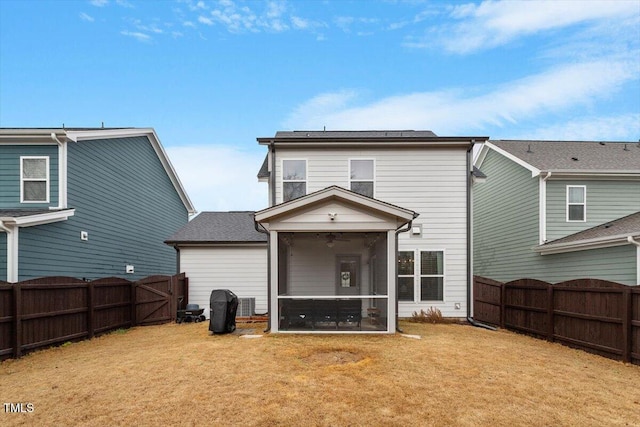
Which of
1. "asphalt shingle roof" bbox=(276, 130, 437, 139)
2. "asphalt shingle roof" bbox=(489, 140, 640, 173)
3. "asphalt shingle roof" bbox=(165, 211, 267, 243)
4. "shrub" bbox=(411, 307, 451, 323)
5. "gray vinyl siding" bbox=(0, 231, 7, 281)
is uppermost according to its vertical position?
"asphalt shingle roof" bbox=(276, 130, 437, 139)

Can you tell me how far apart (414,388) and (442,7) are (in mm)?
14002

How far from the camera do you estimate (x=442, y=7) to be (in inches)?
608

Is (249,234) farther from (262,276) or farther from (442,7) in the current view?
(442,7)

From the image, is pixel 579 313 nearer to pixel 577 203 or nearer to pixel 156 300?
pixel 577 203

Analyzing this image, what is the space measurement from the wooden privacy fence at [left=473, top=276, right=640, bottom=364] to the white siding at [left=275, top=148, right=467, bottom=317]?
181 centimetres

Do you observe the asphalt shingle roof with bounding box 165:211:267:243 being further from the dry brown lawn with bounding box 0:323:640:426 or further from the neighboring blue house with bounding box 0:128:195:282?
the dry brown lawn with bounding box 0:323:640:426

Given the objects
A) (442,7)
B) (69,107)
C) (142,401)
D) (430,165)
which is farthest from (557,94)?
(69,107)

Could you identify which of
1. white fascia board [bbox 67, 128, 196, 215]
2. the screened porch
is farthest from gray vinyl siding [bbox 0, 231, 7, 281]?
the screened porch

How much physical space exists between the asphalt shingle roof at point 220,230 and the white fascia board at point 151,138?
324 cm

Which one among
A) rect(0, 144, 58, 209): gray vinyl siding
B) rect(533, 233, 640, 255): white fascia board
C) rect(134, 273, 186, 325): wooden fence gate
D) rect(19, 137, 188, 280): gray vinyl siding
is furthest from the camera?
rect(134, 273, 186, 325): wooden fence gate

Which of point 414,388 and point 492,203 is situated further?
point 492,203

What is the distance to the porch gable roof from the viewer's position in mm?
10086

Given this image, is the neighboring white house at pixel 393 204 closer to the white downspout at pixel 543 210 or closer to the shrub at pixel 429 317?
the shrub at pixel 429 317

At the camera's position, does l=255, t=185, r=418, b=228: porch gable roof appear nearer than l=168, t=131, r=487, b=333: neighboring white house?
Yes
